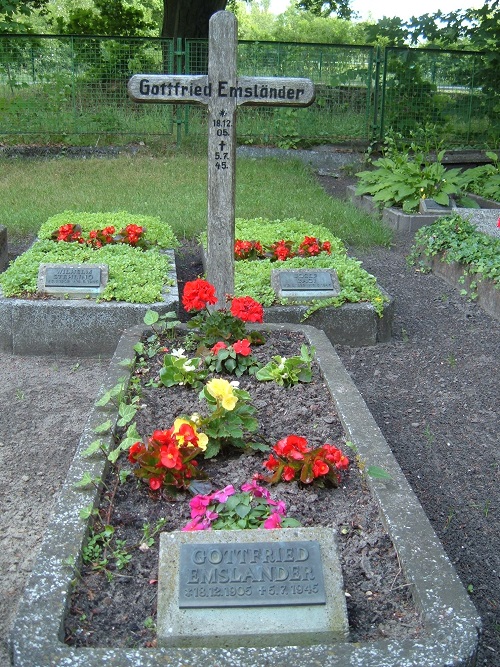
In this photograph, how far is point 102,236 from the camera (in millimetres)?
6504

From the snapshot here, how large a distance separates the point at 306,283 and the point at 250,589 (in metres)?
3.52

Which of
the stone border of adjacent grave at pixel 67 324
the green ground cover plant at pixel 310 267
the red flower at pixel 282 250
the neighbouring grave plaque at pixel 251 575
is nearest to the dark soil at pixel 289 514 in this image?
the neighbouring grave plaque at pixel 251 575

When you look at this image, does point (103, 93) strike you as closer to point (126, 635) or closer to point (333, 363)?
point (333, 363)

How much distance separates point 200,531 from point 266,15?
51.2m

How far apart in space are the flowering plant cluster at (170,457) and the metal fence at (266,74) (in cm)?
1027

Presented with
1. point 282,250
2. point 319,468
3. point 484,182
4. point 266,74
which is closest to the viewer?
point 319,468

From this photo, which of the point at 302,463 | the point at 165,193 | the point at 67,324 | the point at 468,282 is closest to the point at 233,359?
the point at 302,463

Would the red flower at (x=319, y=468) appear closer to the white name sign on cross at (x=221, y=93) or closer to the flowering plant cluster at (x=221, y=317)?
the flowering plant cluster at (x=221, y=317)

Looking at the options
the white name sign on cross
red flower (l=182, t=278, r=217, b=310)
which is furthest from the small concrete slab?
the white name sign on cross

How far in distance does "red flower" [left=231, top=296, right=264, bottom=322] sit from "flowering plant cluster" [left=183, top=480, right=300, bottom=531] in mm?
1653

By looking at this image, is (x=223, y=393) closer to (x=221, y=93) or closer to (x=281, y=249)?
(x=221, y=93)

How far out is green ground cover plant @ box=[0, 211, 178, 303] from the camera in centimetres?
538

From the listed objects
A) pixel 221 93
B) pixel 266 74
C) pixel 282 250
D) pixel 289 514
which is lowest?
pixel 289 514

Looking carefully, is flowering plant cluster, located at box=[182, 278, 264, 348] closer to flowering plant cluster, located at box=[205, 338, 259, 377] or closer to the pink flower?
flowering plant cluster, located at box=[205, 338, 259, 377]
